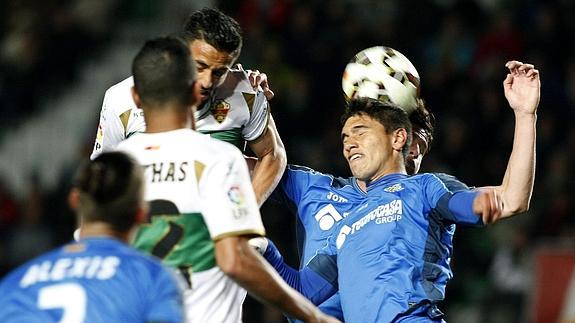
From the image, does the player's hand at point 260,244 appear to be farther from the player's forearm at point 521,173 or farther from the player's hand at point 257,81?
the player's forearm at point 521,173

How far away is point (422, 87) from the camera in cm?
1173

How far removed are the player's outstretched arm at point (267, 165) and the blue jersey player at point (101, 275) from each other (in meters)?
2.36

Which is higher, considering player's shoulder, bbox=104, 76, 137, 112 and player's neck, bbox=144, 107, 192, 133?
player's neck, bbox=144, 107, 192, 133

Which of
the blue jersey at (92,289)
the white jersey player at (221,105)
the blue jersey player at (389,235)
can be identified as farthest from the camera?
the white jersey player at (221,105)

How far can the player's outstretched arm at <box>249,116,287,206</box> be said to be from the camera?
621cm

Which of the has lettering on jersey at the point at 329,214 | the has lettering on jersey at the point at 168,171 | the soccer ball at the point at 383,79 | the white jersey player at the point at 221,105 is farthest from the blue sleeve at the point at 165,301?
the soccer ball at the point at 383,79

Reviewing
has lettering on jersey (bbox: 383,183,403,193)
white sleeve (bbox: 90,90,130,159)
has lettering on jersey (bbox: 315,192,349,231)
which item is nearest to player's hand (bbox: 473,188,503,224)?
has lettering on jersey (bbox: 383,183,403,193)

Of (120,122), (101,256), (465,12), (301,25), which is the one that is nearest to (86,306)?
(101,256)

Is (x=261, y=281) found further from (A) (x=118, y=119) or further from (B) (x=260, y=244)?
(A) (x=118, y=119)

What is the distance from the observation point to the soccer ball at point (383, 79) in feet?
20.1

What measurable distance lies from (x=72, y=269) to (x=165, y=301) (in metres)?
0.30

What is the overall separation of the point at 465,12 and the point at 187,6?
3111 mm

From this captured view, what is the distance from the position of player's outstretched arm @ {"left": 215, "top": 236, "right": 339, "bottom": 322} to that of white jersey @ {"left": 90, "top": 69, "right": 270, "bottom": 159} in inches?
59.7

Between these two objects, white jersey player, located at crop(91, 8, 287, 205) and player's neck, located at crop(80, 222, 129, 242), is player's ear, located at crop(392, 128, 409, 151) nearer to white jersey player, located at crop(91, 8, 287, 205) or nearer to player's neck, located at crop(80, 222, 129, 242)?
white jersey player, located at crop(91, 8, 287, 205)
